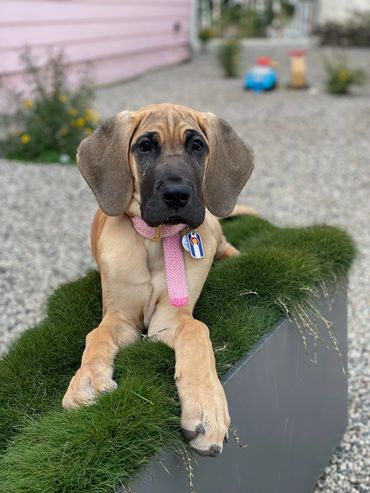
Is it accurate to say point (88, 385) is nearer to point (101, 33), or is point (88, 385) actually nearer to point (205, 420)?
point (205, 420)

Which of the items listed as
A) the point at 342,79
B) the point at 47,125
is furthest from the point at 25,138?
the point at 342,79

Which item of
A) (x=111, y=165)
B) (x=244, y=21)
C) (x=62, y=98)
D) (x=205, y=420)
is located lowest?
(x=244, y=21)

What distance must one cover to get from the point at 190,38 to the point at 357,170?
10769 mm

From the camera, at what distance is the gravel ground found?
13.9 feet

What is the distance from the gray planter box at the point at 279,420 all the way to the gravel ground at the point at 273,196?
0.29 meters

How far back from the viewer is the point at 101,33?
13.1 meters

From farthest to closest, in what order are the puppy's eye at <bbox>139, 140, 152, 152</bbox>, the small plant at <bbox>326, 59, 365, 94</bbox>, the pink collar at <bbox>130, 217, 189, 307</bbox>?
the small plant at <bbox>326, 59, 365, 94</bbox> < the pink collar at <bbox>130, 217, 189, 307</bbox> < the puppy's eye at <bbox>139, 140, 152, 152</bbox>

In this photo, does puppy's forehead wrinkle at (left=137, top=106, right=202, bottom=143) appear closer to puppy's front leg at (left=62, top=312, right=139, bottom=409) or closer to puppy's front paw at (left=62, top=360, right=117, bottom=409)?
puppy's front leg at (left=62, top=312, right=139, bottom=409)

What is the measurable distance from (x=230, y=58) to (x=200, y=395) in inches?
518

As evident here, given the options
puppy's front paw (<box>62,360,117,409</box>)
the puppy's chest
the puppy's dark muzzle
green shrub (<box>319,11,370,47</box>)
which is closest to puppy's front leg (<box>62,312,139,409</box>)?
puppy's front paw (<box>62,360,117,409</box>)

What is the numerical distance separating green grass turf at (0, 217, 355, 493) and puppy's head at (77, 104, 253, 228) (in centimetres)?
44

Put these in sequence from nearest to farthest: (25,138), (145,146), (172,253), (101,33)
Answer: (145,146)
(172,253)
(25,138)
(101,33)

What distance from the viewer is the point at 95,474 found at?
194 cm

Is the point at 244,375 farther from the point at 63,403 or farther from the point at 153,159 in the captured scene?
the point at 153,159
